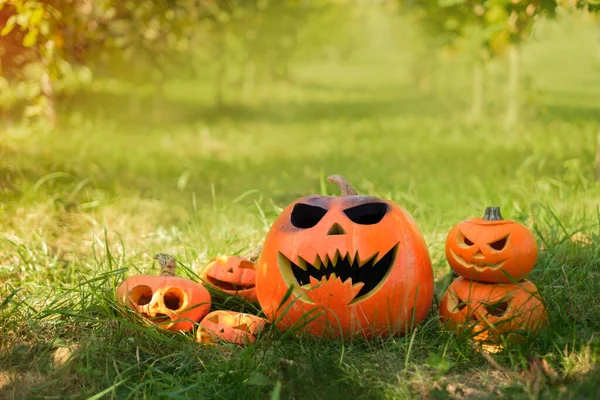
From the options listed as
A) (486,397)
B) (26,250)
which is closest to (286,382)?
(486,397)

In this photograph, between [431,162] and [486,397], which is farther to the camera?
[431,162]

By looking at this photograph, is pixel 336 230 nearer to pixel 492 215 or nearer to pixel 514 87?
pixel 492 215

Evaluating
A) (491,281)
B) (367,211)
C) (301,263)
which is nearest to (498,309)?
(491,281)

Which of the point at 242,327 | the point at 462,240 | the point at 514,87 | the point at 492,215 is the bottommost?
the point at 242,327

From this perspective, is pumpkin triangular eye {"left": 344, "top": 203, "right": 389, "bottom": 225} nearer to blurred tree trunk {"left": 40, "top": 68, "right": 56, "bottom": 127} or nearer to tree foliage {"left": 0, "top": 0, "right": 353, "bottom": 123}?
tree foliage {"left": 0, "top": 0, "right": 353, "bottom": 123}

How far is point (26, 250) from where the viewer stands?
4.02 m

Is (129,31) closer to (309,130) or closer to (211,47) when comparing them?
(309,130)

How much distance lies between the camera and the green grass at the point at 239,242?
107 inches

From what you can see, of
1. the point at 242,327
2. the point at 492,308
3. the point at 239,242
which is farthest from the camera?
the point at 239,242

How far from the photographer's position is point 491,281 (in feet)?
10.5

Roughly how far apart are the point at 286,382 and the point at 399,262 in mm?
770

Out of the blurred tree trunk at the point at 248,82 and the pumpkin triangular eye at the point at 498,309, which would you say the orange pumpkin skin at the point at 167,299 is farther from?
the blurred tree trunk at the point at 248,82

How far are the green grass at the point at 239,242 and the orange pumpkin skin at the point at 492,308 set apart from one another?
0.09 metres

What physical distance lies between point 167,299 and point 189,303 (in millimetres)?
180
